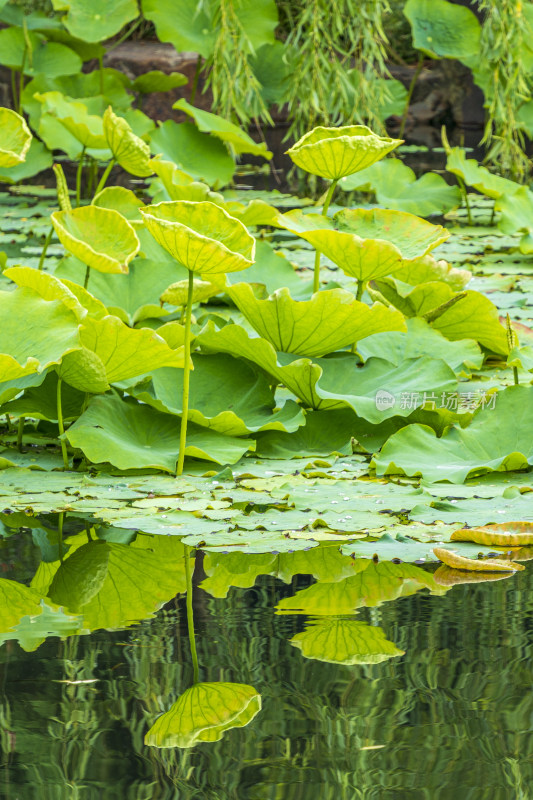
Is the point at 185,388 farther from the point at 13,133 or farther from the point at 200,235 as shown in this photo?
the point at 13,133

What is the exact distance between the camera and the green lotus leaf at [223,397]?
1916 mm

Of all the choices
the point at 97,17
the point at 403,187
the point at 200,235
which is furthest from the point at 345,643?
the point at 97,17

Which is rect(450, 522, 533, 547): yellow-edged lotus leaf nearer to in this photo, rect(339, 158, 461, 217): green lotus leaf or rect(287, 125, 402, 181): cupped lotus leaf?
rect(287, 125, 402, 181): cupped lotus leaf

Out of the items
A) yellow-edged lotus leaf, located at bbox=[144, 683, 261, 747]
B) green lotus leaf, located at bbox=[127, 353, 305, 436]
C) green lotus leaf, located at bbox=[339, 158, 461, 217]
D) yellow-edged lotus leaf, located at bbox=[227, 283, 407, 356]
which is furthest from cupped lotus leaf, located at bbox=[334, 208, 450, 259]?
green lotus leaf, located at bbox=[339, 158, 461, 217]

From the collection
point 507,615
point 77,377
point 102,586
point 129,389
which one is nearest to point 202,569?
point 102,586

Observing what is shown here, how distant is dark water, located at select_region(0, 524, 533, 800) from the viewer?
0.90m

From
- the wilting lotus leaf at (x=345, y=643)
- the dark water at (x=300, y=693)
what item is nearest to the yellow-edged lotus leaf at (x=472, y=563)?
the dark water at (x=300, y=693)

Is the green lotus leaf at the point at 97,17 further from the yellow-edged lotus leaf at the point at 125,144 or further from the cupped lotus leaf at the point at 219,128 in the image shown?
the yellow-edged lotus leaf at the point at 125,144

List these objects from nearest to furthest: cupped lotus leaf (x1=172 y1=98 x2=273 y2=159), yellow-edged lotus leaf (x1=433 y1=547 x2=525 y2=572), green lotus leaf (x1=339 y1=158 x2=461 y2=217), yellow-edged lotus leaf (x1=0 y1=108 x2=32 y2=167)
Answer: yellow-edged lotus leaf (x1=433 y1=547 x2=525 y2=572) → yellow-edged lotus leaf (x1=0 y1=108 x2=32 y2=167) → green lotus leaf (x1=339 y1=158 x2=461 y2=217) → cupped lotus leaf (x1=172 y1=98 x2=273 y2=159)

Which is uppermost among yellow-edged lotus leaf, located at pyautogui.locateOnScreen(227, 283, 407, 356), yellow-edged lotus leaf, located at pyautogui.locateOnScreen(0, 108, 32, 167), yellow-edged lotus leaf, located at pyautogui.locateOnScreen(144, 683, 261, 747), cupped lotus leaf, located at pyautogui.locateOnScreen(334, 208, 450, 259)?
yellow-edged lotus leaf, located at pyautogui.locateOnScreen(0, 108, 32, 167)

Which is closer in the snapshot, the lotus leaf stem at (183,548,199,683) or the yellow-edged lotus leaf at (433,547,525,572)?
the lotus leaf stem at (183,548,199,683)

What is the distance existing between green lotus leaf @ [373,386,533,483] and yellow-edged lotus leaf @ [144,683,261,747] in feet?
2.53

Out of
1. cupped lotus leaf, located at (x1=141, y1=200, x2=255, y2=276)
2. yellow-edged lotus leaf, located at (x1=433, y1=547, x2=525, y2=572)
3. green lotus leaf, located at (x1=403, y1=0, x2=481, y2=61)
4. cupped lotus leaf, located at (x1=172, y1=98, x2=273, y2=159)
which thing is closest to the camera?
yellow-edged lotus leaf, located at (x1=433, y1=547, x2=525, y2=572)

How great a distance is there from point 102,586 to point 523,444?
821 millimetres
